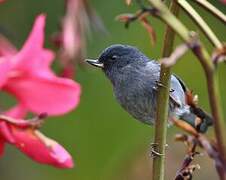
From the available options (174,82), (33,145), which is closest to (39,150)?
(33,145)

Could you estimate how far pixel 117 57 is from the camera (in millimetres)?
1649

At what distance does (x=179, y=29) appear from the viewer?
21.0 inches

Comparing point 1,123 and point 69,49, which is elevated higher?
point 69,49

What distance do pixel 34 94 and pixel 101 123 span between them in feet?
5.95

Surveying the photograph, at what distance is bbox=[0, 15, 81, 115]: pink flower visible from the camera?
0.77 metres

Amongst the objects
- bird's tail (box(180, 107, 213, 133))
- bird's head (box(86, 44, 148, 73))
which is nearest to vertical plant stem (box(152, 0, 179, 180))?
bird's tail (box(180, 107, 213, 133))

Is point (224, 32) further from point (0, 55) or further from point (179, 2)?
point (179, 2)

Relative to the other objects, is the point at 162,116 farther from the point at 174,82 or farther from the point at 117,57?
the point at 117,57

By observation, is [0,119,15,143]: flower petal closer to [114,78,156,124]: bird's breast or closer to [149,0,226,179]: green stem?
[149,0,226,179]: green stem

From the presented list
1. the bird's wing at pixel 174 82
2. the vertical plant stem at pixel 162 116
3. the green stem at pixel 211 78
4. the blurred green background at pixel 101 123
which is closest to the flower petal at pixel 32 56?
the vertical plant stem at pixel 162 116

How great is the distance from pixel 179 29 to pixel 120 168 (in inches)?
77.0

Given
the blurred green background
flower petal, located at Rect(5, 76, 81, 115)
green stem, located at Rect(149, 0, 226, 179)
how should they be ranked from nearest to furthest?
green stem, located at Rect(149, 0, 226, 179) → flower petal, located at Rect(5, 76, 81, 115) → the blurred green background

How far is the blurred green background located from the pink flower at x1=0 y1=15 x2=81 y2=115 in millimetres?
1601

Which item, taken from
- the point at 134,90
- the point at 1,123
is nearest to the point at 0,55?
the point at 1,123
